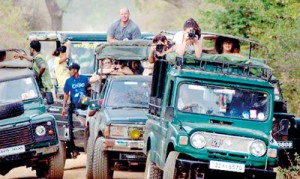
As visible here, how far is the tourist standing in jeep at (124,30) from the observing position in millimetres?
20234

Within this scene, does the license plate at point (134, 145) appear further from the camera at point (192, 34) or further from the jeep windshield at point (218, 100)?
the jeep windshield at point (218, 100)

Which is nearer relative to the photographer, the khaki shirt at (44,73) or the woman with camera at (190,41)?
the woman with camera at (190,41)

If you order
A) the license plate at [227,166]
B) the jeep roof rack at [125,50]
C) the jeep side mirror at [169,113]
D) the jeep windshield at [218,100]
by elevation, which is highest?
the jeep roof rack at [125,50]

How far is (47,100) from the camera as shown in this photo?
54.8ft

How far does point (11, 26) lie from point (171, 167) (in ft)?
111

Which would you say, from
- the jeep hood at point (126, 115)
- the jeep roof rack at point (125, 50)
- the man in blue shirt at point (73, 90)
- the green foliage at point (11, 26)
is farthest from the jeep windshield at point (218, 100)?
the green foliage at point (11, 26)

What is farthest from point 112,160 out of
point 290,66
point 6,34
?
point 6,34

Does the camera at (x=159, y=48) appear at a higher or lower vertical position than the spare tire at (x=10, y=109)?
higher

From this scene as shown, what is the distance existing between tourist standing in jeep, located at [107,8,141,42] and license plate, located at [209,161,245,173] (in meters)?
8.18

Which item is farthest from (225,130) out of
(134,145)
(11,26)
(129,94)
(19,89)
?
(11,26)

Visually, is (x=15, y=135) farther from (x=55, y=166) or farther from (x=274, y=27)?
(x=274, y=27)

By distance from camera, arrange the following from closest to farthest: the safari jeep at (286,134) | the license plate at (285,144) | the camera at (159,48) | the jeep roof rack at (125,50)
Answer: the safari jeep at (286,134) → the license plate at (285,144) → the camera at (159,48) → the jeep roof rack at (125,50)

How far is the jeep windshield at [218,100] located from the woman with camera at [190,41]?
26.2 inches

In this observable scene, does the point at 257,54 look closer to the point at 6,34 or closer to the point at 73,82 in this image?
the point at 73,82
